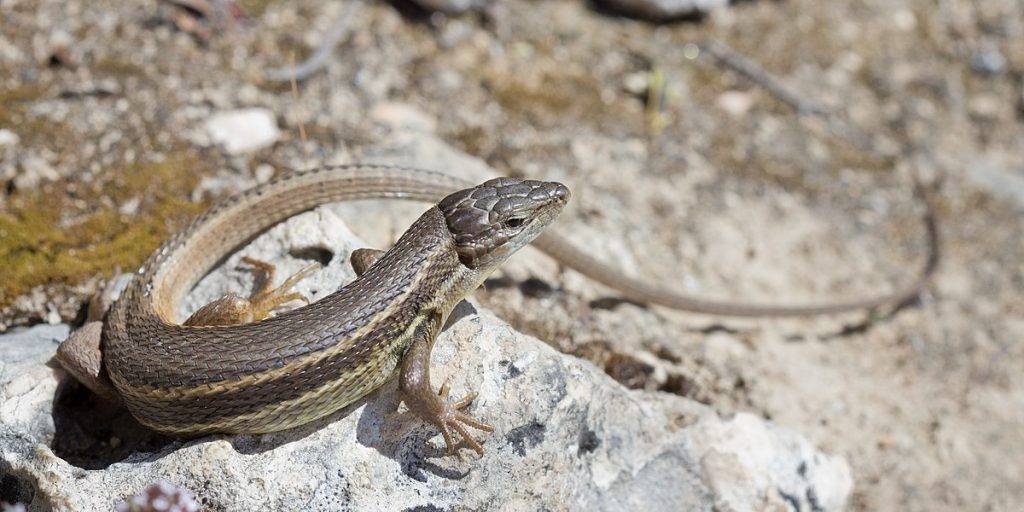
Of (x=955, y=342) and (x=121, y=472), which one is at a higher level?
(x=121, y=472)

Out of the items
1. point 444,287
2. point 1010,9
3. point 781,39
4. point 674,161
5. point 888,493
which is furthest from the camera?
point 1010,9

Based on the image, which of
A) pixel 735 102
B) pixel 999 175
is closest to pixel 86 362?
pixel 735 102

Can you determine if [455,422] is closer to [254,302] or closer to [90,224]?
[254,302]

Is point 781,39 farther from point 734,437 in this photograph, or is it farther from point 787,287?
point 734,437

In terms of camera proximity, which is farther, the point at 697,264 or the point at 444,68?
the point at 444,68

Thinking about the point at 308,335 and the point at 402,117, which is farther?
the point at 402,117

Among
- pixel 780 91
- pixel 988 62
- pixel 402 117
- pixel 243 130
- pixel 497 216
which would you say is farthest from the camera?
pixel 988 62

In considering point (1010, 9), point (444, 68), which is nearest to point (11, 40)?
point (444, 68)
